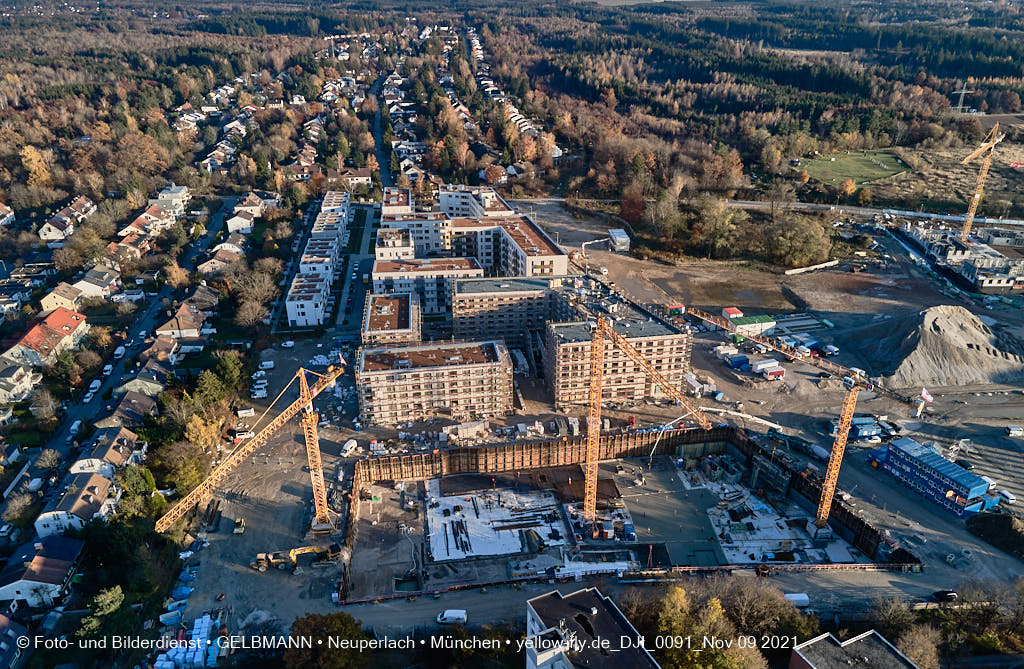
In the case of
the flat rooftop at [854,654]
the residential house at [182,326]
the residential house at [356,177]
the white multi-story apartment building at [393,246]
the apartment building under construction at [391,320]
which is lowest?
the flat rooftop at [854,654]

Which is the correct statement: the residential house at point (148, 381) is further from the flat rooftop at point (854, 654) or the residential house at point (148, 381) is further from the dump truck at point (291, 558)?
the flat rooftop at point (854, 654)

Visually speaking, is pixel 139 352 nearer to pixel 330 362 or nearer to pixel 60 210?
pixel 330 362

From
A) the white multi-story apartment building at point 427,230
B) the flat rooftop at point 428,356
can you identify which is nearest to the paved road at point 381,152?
the white multi-story apartment building at point 427,230

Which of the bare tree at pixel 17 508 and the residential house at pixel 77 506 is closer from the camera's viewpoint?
the residential house at pixel 77 506

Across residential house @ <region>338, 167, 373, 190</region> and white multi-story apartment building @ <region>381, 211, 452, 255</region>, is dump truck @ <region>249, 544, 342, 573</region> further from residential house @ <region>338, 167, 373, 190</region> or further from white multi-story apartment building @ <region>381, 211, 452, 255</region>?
residential house @ <region>338, 167, 373, 190</region>

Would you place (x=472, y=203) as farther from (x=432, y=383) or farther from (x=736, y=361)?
(x=736, y=361)

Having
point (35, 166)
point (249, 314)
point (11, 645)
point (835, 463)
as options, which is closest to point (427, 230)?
point (249, 314)

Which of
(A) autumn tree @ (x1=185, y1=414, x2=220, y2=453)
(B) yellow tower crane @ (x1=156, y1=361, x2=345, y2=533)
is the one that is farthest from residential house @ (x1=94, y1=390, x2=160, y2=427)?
(B) yellow tower crane @ (x1=156, y1=361, x2=345, y2=533)
